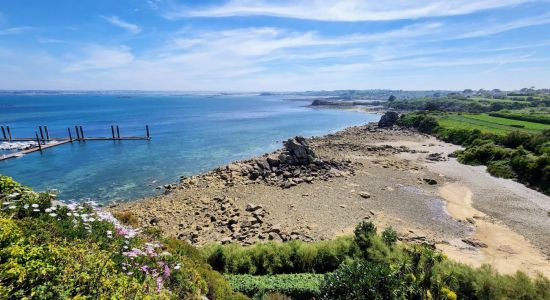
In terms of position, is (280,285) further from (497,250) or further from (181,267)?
(497,250)

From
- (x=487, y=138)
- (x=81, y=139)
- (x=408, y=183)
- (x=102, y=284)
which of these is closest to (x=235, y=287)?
(x=102, y=284)

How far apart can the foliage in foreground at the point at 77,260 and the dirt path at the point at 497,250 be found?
15.6 m

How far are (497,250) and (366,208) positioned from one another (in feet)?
29.5

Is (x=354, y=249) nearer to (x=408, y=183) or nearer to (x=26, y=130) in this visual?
(x=408, y=183)

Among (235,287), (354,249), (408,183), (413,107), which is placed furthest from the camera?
(413,107)

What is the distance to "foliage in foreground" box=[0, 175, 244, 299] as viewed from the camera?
16.4 feet

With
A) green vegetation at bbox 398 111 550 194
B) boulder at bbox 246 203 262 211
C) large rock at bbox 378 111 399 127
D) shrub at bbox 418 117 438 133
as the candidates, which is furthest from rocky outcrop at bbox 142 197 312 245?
large rock at bbox 378 111 399 127

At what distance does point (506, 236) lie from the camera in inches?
804

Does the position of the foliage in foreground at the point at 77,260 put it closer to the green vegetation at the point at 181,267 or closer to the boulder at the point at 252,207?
the green vegetation at the point at 181,267

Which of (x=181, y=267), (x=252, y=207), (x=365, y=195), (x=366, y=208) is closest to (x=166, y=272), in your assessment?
(x=181, y=267)

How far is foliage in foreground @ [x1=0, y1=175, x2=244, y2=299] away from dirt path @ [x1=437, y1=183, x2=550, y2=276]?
51.0 ft

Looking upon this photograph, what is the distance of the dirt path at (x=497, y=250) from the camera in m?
17.0

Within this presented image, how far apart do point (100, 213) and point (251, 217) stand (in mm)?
14657

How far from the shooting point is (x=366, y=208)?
25.0 m
